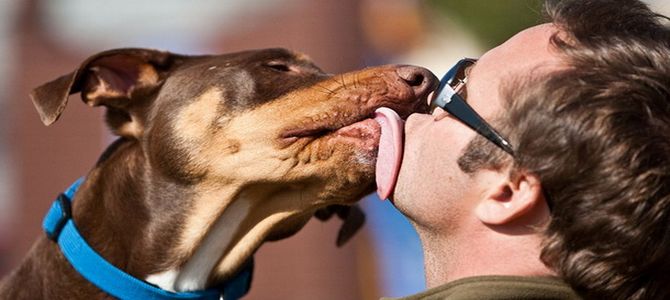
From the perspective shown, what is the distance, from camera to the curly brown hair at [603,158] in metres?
3.31

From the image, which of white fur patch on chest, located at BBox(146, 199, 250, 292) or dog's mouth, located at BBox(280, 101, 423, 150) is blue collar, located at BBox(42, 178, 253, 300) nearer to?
white fur patch on chest, located at BBox(146, 199, 250, 292)

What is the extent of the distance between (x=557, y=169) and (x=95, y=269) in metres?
1.94

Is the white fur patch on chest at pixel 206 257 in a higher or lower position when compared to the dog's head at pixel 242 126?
lower

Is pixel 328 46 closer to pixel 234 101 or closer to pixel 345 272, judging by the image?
pixel 345 272

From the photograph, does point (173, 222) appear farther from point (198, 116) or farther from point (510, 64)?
point (510, 64)

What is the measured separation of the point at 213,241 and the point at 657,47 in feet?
6.65

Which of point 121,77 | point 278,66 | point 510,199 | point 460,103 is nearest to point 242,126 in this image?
point 278,66

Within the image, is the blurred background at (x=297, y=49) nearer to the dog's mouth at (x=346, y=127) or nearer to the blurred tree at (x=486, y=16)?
the blurred tree at (x=486, y=16)

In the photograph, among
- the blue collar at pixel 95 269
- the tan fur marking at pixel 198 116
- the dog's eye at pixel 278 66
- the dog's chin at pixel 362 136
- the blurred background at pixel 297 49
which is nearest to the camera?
the dog's chin at pixel 362 136

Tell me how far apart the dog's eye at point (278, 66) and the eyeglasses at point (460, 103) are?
1.02m

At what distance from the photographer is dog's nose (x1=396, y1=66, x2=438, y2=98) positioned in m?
4.30

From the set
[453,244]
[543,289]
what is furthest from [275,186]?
[543,289]

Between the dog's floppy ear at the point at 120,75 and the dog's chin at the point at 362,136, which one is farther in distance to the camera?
the dog's floppy ear at the point at 120,75

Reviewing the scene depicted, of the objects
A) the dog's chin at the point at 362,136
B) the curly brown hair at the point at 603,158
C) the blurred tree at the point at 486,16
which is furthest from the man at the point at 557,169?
the blurred tree at the point at 486,16
